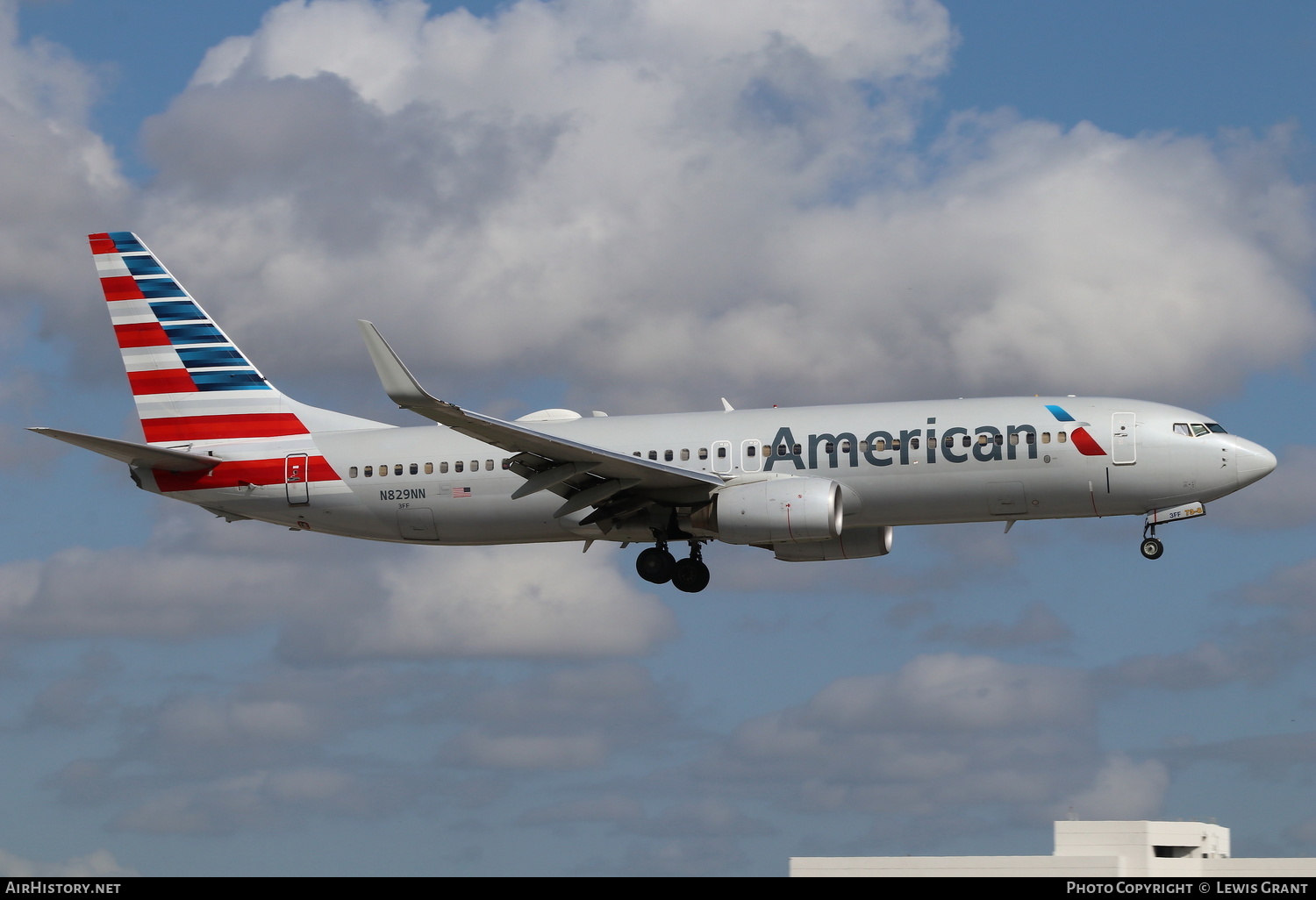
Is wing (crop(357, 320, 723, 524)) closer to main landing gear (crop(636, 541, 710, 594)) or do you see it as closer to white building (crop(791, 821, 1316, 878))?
main landing gear (crop(636, 541, 710, 594))

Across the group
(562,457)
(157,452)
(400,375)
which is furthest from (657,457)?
(157,452)

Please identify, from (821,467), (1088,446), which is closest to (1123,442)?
(1088,446)

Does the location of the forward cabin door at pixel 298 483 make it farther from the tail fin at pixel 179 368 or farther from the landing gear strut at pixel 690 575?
the landing gear strut at pixel 690 575

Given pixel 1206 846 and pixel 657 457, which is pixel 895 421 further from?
pixel 1206 846

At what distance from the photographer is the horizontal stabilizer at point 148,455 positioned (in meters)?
44.1

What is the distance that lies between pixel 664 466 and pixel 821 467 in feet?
13.5

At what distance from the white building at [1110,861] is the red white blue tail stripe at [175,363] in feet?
A: 105

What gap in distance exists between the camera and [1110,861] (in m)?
68.1

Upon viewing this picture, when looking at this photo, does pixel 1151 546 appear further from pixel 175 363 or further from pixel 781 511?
pixel 175 363

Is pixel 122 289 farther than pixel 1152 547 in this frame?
Yes

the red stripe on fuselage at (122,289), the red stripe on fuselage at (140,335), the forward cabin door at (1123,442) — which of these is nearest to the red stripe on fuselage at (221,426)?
the red stripe on fuselage at (140,335)

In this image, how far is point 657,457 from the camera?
145ft

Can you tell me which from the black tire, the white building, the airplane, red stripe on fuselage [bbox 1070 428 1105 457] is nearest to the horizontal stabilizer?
the airplane
